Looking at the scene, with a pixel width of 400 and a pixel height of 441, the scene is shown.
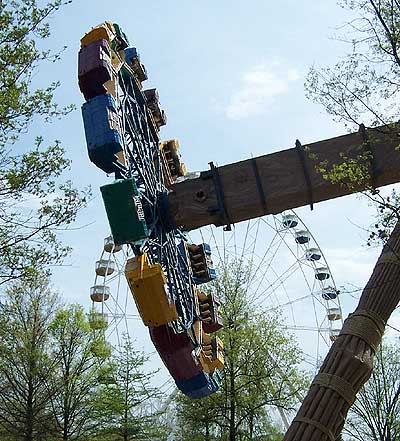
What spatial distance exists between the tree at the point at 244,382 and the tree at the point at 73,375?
→ 3.04 m

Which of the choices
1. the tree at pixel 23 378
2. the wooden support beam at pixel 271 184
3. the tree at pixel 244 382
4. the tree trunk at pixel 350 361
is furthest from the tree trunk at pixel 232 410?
the tree trunk at pixel 350 361

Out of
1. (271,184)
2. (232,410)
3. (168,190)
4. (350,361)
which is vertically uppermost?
(232,410)

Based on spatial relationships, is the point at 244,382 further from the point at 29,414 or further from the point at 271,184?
the point at 271,184

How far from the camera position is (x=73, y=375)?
1997 centimetres

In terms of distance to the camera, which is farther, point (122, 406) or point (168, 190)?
point (122, 406)

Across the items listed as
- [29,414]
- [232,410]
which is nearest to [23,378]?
[29,414]

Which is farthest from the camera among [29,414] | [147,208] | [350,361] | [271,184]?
[29,414]

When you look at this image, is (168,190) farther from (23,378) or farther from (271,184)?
(23,378)

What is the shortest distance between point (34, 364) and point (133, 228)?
1351 centimetres

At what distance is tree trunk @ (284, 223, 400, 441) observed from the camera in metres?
4.69

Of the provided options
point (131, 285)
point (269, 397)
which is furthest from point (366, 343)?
point (269, 397)

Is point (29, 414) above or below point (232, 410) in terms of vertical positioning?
above

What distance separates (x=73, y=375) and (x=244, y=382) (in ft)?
17.1

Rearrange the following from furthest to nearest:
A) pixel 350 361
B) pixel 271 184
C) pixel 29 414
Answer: pixel 29 414, pixel 271 184, pixel 350 361
